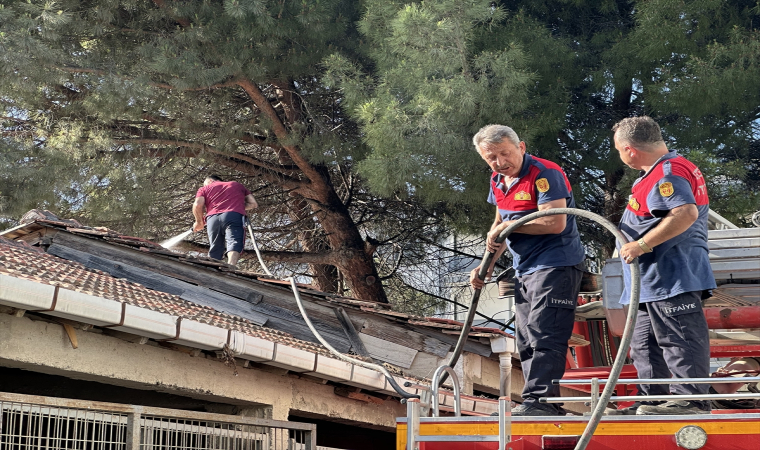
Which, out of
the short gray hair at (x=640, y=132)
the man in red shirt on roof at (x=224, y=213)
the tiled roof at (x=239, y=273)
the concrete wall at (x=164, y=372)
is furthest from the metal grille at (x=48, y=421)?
the man in red shirt on roof at (x=224, y=213)

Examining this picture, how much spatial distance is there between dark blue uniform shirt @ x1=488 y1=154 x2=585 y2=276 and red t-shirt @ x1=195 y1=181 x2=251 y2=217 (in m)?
6.88

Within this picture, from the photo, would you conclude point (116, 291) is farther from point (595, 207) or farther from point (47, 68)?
point (595, 207)

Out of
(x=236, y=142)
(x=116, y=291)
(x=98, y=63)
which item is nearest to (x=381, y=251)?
(x=236, y=142)

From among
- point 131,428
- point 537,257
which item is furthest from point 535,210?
point 131,428

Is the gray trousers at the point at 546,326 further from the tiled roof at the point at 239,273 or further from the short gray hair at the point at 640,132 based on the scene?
the tiled roof at the point at 239,273

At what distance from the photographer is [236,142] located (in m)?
13.6

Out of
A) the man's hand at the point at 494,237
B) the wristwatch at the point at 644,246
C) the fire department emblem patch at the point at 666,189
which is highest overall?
the fire department emblem patch at the point at 666,189

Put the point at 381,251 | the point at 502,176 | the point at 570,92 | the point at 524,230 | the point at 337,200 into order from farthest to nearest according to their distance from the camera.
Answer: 1. the point at 381,251
2. the point at 337,200
3. the point at 570,92
4. the point at 502,176
5. the point at 524,230

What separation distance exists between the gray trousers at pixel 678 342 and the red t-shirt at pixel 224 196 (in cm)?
752

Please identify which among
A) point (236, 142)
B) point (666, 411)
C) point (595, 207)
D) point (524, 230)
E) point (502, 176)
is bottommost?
point (666, 411)

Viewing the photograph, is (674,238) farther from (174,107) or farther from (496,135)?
(174,107)

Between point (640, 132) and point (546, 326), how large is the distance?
1046mm

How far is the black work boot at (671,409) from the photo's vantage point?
3.96 metres

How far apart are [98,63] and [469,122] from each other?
4.97m
